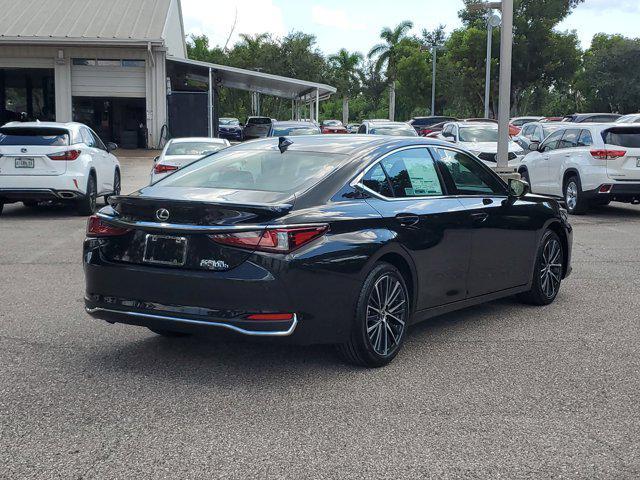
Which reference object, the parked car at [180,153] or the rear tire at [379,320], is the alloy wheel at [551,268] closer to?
the rear tire at [379,320]

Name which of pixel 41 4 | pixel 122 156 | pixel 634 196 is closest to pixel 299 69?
pixel 41 4

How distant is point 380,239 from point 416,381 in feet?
3.12

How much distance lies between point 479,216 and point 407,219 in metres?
1.04

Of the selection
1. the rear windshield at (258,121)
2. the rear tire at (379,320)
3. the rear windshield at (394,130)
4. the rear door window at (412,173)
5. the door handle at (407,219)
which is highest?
the rear windshield at (258,121)

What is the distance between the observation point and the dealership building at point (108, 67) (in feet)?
109

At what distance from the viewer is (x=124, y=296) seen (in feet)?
18.0

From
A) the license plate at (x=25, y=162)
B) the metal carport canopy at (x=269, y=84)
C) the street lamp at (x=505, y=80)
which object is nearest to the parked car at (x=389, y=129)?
the street lamp at (x=505, y=80)

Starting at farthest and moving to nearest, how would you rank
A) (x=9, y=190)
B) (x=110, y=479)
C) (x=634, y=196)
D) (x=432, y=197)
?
(x=634, y=196), (x=9, y=190), (x=432, y=197), (x=110, y=479)

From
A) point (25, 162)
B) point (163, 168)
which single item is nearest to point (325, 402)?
point (25, 162)

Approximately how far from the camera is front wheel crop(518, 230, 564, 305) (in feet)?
25.4

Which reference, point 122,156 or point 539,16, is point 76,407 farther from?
point 539,16

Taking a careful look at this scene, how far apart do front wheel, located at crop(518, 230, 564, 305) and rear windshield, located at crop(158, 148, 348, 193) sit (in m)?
2.60

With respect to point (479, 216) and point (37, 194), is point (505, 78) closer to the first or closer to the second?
point (37, 194)

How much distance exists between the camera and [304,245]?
5234mm
